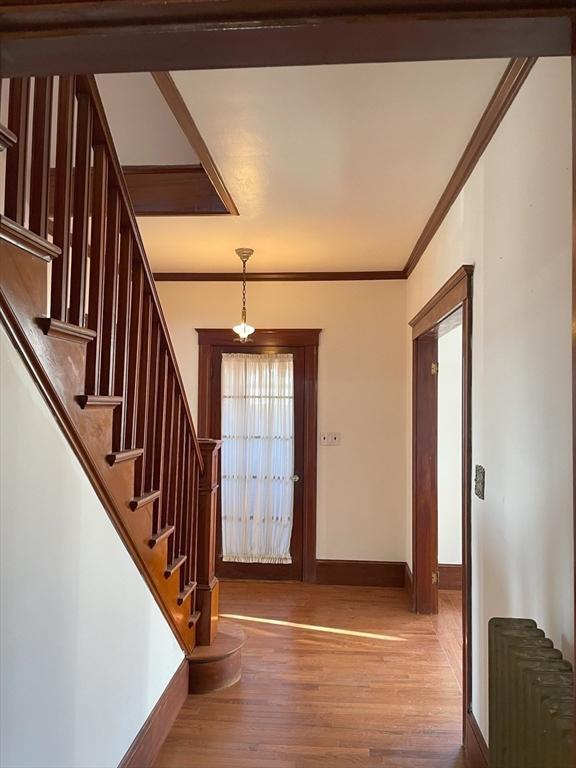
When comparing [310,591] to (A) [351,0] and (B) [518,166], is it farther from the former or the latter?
(A) [351,0]

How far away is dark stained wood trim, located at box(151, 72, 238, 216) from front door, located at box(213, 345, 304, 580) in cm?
190

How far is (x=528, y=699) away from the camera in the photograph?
128 cm

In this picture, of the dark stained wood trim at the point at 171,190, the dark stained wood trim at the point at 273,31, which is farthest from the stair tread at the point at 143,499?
the dark stained wood trim at the point at 171,190

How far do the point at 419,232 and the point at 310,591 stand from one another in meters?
2.84

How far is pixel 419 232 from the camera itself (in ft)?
12.1

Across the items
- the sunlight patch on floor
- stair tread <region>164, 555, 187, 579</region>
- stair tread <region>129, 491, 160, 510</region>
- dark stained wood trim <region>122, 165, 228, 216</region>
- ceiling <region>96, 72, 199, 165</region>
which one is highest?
ceiling <region>96, 72, 199, 165</region>

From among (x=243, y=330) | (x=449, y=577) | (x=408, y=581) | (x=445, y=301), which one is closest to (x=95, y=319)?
(x=445, y=301)

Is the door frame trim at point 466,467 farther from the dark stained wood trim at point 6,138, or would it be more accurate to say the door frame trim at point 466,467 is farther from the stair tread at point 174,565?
the dark stained wood trim at point 6,138

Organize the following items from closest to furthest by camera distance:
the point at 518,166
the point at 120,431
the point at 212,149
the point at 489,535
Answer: the point at 518,166 < the point at 120,431 < the point at 489,535 < the point at 212,149

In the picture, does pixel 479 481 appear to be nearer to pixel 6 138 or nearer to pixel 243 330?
pixel 6 138

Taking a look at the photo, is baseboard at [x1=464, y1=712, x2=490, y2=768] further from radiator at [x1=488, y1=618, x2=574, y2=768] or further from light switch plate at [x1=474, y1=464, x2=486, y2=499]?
light switch plate at [x1=474, y1=464, x2=486, y2=499]

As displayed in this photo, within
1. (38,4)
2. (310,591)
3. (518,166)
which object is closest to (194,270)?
(310,591)

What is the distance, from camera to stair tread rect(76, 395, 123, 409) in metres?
1.64

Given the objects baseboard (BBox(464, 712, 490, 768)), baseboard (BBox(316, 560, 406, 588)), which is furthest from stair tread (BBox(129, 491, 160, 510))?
baseboard (BBox(316, 560, 406, 588))
